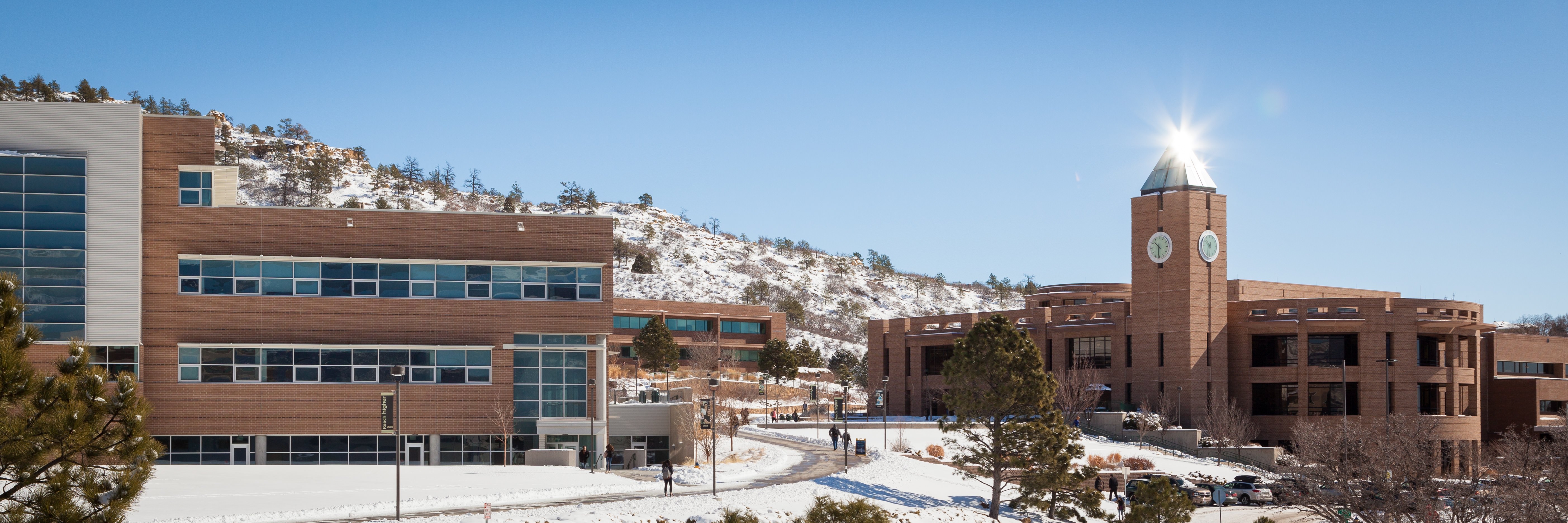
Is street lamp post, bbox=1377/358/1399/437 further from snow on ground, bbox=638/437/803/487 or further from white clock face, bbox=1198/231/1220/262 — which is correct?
snow on ground, bbox=638/437/803/487

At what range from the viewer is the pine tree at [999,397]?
48.4m

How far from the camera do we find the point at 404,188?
18200 centimetres

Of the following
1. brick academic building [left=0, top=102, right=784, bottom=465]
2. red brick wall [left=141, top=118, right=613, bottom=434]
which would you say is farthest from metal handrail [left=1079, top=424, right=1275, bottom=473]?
red brick wall [left=141, top=118, right=613, bottom=434]

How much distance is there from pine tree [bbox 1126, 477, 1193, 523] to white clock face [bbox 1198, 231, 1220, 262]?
38.9m

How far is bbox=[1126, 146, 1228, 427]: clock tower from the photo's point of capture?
77.1 meters

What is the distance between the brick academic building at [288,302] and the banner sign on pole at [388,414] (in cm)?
65

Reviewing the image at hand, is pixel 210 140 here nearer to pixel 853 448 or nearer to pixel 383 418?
pixel 383 418

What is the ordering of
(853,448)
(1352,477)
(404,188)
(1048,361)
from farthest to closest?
(404,188) < (1048,361) < (853,448) < (1352,477)

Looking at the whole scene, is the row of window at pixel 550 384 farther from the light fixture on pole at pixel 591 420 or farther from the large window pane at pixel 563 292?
the large window pane at pixel 563 292

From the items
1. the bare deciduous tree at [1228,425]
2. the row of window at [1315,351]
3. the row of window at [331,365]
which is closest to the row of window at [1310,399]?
the row of window at [1315,351]

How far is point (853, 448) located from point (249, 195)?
5009 inches

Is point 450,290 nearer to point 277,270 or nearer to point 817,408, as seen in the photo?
point 277,270

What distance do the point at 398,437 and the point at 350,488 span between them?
6.06 m

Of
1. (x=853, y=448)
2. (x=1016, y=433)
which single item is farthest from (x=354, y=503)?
(x=853, y=448)
